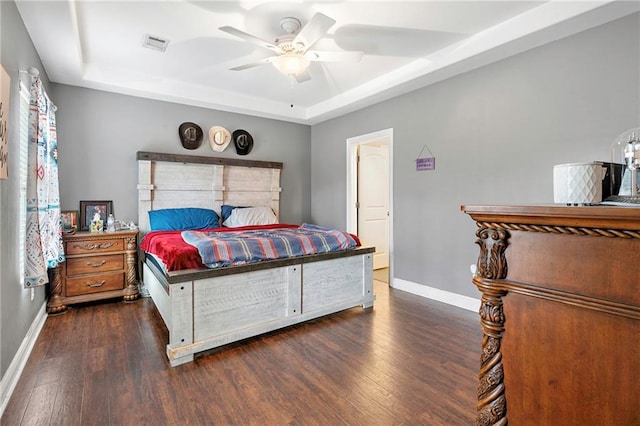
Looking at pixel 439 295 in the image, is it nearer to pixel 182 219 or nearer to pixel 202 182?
pixel 182 219

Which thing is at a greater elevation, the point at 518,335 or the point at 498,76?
the point at 498,76

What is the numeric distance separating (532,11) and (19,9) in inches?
152

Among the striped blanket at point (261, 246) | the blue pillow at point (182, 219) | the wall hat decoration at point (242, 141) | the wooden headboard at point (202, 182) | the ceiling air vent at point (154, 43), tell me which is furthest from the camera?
the wall hat decoration at point (242, 141)

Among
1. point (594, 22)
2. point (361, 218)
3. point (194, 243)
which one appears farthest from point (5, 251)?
point (594, 22)

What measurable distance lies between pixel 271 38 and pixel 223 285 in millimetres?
2283

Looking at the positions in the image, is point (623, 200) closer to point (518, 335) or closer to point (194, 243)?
point (518, 335)

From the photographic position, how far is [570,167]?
2.81 ft

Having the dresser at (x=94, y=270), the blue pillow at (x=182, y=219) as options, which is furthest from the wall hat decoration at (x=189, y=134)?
Result: the dresser at (x=94, y=270)

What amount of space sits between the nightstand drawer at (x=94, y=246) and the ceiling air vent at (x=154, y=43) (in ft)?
6.85

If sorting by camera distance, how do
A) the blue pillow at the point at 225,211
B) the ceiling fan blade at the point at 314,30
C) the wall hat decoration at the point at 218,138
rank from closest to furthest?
the ceiling fan blade at the point at 314,30, the blue pillow at the point at 225,211, the wall hat decoration at the point at 218,138

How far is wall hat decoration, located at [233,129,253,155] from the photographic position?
4.94 meters

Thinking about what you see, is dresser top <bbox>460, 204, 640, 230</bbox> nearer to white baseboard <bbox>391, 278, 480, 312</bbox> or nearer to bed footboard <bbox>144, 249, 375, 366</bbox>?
bed footboard <bbox>144, 249, 375, 366</bbox>

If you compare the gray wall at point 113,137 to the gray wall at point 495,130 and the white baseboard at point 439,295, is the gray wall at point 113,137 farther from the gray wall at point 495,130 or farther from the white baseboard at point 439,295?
the white baseboard at point 439,295

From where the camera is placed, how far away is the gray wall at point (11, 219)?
197 cm
